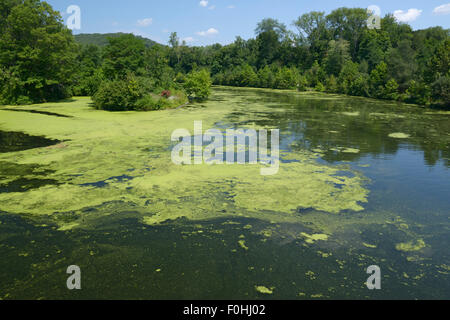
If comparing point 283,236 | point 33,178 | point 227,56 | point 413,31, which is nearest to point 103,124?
point 33,178

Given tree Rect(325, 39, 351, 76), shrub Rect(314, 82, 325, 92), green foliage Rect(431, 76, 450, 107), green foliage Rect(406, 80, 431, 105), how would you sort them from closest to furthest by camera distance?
green foliage Rect(431, 76, 450, 107) → green foliage Rect(406, 80, 431, 105) → shrub Rect(314, 82, 325, 92) → tree Rect(325, 39, 351, 76)

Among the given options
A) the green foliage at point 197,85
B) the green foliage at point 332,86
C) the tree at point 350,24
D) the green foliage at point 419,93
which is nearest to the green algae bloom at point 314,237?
the green foliage at point 197,85

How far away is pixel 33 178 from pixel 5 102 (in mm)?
17928

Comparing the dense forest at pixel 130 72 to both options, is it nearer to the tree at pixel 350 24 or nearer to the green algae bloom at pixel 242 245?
the tree at pixel 350 24

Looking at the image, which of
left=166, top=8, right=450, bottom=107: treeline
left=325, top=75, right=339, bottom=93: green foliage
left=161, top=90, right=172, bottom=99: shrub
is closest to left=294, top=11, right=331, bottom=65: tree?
left=166, top=8, right=450, bottom=107: treeline

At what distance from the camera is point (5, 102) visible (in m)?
20.6

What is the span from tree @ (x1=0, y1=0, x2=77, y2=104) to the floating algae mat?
1464 cm

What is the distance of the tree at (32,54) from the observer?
805 inches

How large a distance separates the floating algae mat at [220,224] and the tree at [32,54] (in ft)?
48.0

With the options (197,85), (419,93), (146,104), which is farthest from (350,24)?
(146,104)

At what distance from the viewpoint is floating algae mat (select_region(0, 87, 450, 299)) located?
359 cm

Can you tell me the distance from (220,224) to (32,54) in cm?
2182

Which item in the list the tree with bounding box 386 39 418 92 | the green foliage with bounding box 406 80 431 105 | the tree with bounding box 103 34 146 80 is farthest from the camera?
the tree with bounding box 386 39 418 92

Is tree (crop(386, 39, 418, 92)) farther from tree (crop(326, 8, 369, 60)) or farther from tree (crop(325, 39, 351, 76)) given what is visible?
tree (crop(326, 8, 369, 60))
